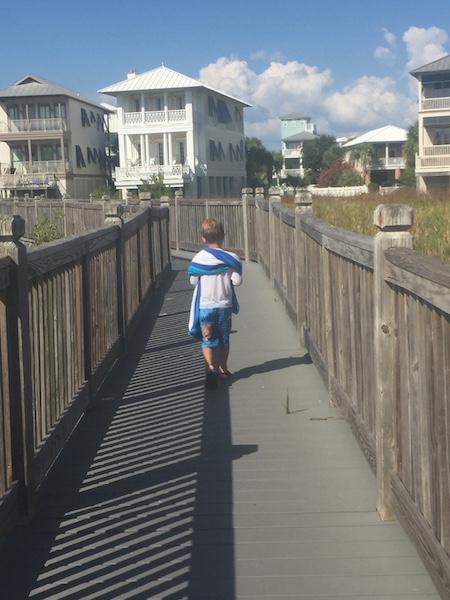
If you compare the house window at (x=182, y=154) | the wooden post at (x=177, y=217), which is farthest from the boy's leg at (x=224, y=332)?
the house window at (x=182, y=154)

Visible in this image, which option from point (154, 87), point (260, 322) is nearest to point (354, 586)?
point (260, 322)

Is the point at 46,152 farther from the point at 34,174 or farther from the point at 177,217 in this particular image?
the point at 177,217

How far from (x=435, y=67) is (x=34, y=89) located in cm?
2885

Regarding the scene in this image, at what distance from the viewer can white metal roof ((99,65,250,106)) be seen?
212ft

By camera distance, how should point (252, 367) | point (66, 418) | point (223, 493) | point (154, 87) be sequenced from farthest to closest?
point (154, 87), point (252, 367), point (66, 418), point (223, 493)

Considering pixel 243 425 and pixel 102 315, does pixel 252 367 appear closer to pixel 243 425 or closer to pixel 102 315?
pixel 102 315

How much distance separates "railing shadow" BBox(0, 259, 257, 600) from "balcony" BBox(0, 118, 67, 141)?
203 feet

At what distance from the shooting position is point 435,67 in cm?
6719

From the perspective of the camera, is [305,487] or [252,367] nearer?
[305,487]

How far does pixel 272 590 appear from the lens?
13.6ft

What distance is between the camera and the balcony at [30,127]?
68000 mm

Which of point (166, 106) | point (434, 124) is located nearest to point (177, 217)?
point (166, 106)

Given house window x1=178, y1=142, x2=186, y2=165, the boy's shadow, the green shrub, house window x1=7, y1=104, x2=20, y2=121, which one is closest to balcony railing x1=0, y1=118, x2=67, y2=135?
house window x1=7, y1=104, x2=20, y2=121

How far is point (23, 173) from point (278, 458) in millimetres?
63910
